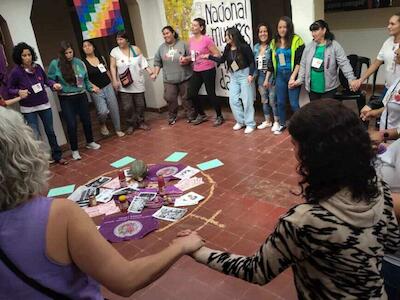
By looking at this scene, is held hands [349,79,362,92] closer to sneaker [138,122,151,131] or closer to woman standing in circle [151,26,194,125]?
woman standing in circle [151,26,194,125]

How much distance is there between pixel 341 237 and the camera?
1.12m

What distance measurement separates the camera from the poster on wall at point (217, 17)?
18.8 ft

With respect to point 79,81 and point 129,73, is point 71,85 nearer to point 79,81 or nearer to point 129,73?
point 79,81

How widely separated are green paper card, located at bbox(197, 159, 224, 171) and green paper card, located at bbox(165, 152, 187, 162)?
428 mm

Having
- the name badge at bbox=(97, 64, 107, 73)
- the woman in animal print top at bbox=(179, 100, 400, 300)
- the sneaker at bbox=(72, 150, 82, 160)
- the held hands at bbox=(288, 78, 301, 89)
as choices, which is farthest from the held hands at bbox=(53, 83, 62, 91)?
the woman in animal print top at bbox=(179, 100, 400, 300)

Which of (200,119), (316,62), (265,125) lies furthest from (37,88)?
(316,62)

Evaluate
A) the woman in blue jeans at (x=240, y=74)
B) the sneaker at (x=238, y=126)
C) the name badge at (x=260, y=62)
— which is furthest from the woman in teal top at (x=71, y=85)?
the name badge at (x=260, y=62)

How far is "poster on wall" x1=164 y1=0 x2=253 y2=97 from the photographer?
18.8 ft

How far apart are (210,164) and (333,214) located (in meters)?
3.67

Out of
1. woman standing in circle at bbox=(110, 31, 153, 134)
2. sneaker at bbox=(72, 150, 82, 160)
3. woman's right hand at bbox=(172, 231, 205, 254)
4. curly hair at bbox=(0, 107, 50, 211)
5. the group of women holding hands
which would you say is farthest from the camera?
woman standing in circle at bbox=(110, 31, 153, 134)

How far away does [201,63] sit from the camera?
6.07m

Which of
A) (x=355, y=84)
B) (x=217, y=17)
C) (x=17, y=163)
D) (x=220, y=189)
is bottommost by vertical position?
(x=220, y=189)

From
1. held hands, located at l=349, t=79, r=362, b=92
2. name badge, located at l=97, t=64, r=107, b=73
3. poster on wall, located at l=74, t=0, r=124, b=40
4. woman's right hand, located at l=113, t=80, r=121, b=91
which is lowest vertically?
held hands, located at l=349, t=79, r=362, b=92

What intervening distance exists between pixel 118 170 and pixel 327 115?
4243 millimetres
